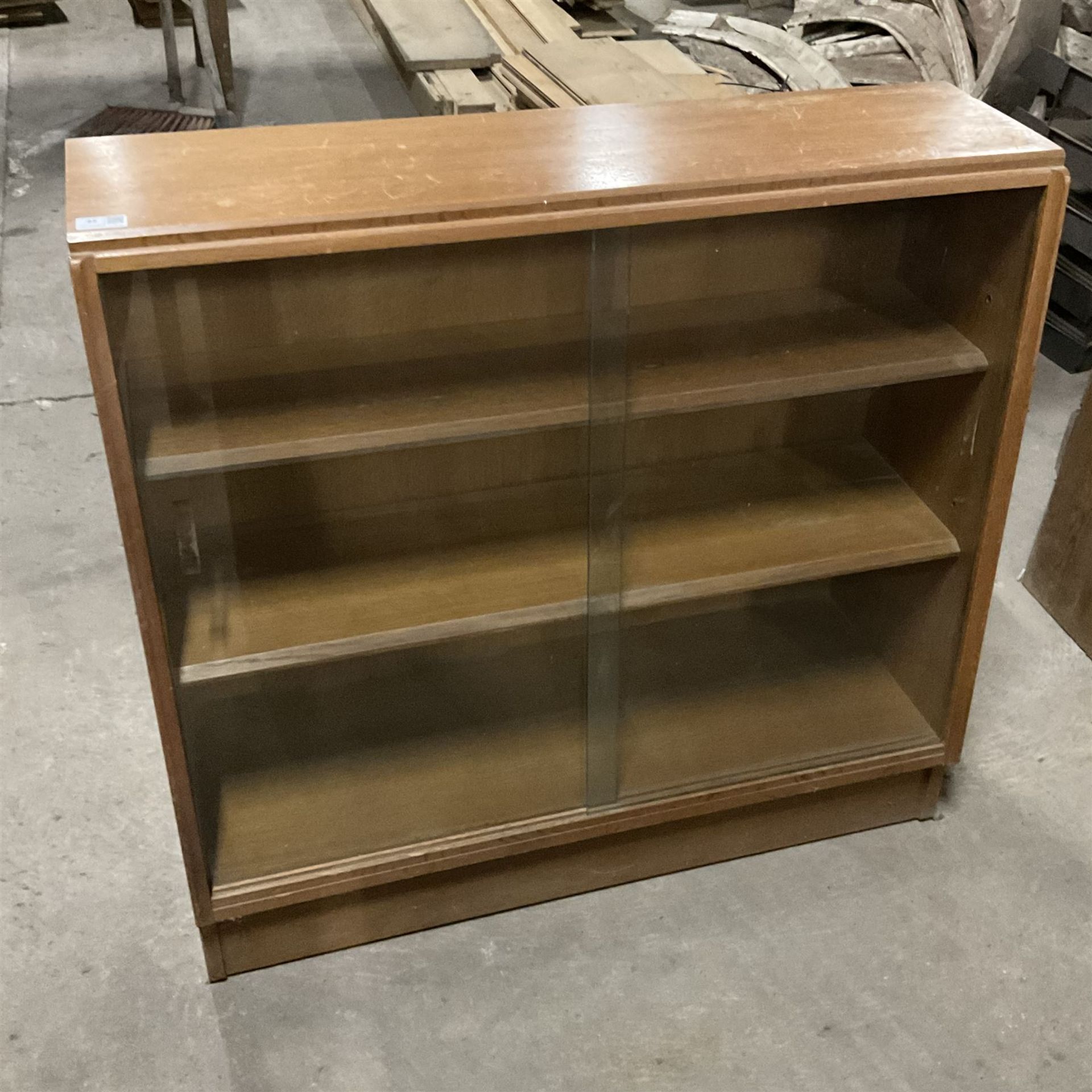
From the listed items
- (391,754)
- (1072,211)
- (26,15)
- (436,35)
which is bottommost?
(391,754)

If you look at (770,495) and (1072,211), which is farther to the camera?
(1072,211)

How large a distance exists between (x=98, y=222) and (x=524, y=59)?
→ 7.93ft

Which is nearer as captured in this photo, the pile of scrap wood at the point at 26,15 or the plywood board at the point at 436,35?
the plywood board at the point at 436,35

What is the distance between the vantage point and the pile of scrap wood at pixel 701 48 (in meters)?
3.30

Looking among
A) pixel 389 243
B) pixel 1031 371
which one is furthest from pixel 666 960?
pixel 389 243

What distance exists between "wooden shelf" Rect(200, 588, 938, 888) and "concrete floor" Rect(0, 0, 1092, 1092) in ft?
0.70

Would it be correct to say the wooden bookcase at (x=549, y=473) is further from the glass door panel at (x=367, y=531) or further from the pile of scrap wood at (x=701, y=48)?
the pile of scrap wood at (x=701, y=48)

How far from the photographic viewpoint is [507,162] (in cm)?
150

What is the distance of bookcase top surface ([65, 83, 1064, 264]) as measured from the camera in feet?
4.43

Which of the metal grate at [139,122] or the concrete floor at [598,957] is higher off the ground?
the metal grate at [139,122]

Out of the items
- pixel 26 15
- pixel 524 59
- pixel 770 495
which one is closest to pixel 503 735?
pixel 770 495

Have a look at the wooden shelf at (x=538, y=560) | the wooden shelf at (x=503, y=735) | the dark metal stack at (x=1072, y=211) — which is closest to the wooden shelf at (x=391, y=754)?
the wooden shelf at (x=503, y=735)

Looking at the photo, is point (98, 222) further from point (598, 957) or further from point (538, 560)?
point (598, 957)

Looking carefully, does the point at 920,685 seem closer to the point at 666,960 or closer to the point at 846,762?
the point at 846,762
